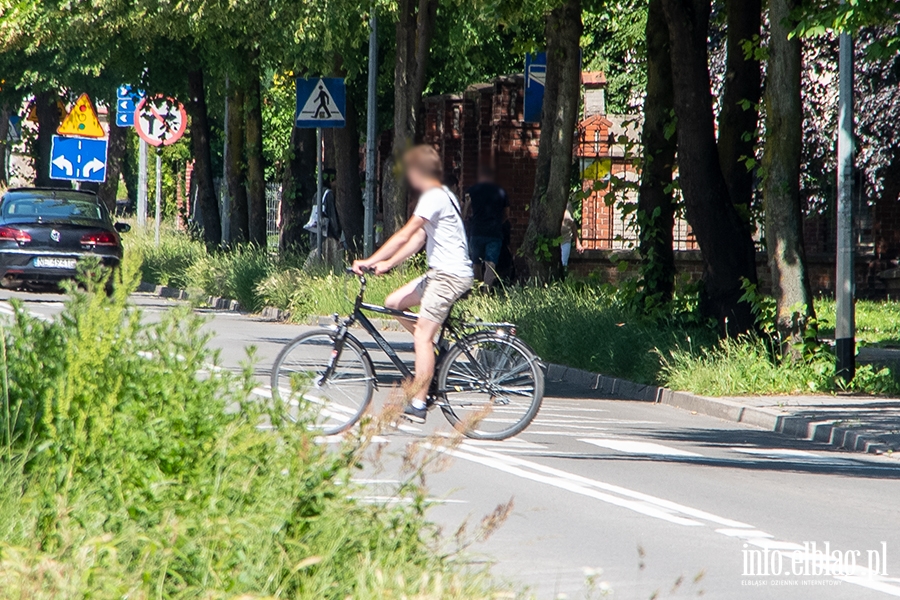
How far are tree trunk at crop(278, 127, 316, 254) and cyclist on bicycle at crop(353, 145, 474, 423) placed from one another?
1904cm

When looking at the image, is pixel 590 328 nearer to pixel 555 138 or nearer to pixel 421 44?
pixel 555 138

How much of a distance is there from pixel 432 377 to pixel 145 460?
5355 mm

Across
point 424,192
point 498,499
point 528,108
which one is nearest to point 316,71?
point 528,108

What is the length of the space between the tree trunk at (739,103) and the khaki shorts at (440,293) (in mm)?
6120

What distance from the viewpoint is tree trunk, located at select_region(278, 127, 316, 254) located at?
29641mm

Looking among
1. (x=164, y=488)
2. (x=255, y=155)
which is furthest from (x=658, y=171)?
(x=255, y=155)

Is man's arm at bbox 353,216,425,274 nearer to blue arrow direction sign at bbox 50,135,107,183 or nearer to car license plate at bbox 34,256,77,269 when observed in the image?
car license plate at bbox 34,256,77,269

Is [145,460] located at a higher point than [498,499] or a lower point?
higher

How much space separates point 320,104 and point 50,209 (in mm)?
5372

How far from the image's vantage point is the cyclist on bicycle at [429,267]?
10.6 m

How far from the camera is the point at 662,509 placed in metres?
8.09

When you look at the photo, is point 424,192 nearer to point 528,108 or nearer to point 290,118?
point 528,108

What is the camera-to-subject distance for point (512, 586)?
5305 millimetres

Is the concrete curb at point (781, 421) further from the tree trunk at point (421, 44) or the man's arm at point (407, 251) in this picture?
the tree trunk at point (421, 44)
